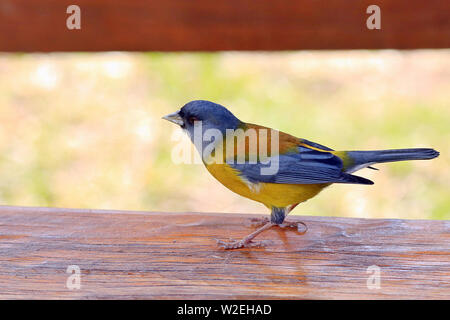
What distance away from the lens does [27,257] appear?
1.99 metres

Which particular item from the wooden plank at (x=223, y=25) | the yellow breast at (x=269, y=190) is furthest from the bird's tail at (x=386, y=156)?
the wooden plank at (x=223, y=25)

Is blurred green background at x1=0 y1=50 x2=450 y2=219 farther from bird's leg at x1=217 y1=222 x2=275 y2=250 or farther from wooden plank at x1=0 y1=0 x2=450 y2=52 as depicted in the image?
bird's leg at x1=217 y1=222 x2=275 y2=250

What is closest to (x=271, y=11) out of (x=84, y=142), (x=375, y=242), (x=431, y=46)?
(x=431, y=46)

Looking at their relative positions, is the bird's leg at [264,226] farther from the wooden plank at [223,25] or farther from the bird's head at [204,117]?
the wooden plank at [223,25]

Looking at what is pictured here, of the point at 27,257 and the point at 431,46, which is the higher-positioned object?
the point at 431,46

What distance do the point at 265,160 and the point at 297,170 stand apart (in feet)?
0.44

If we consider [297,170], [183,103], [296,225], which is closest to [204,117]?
[297,170]

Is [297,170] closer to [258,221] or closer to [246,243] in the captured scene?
[258,221]

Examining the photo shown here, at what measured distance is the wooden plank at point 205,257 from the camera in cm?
177

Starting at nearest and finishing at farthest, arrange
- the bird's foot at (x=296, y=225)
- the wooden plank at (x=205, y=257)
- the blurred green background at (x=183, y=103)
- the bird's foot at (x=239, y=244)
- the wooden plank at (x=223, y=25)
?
the wooden plank at (x=205, y=257), the bird's foot at (x=239, y=244), the bird's foot at (x=296, y=225), the wooden plank at (x=223, y=25), the blurred green background at (x=183, y=103)

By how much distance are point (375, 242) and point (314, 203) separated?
2.10 metres

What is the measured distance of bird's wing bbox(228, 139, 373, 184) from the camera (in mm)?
2324

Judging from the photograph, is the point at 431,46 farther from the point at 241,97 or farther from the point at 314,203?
the point at 241,97

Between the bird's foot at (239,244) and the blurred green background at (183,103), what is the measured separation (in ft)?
6.43
